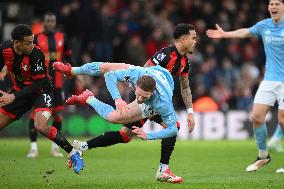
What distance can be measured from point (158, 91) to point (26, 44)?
85.8 inches

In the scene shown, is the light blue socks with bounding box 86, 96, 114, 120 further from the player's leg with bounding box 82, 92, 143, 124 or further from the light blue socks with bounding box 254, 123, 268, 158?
the light blue socks with bounding box 254, 123, 268, 158

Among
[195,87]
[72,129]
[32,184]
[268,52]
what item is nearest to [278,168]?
[268,52]

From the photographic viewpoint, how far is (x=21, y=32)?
1140cm

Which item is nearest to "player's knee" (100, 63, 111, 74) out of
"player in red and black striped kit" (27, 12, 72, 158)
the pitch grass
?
the pitch grass

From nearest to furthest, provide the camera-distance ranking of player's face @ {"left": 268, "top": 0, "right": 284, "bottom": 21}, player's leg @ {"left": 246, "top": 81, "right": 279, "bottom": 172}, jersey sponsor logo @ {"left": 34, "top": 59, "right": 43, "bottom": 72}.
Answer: jersey sponsor logo @ {"left": 34, "top": 59, "right": 43, "bottom": 72}, player's face @ {"left": 268, "top": 0, "right": 284, "bottom": 21}, player's leg @ {"left": 246, "top": 81, "right": 279, "bottom": 172}

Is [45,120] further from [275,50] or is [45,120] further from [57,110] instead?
[275,50]

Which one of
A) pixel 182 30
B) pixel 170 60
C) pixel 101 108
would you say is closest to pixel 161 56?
pixel 170 60

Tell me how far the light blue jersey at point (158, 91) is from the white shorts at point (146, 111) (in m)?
0.07

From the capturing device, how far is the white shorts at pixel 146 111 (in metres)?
10.9

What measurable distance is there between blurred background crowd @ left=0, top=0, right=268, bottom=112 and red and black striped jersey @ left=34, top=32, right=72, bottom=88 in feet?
19.0

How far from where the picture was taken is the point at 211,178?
464 inches

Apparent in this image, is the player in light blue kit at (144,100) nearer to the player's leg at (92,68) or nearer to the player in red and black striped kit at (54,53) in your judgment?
the player's leg at (92,68)

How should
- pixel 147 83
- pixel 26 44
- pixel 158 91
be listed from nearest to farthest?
pixel 147 83
pixel 158 91
pixel 26 44

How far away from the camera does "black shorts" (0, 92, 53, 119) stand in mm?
12266
